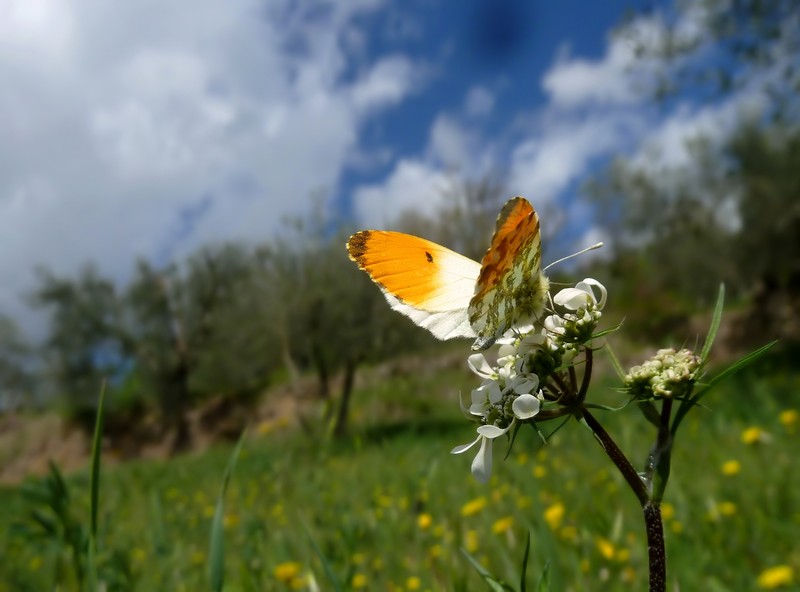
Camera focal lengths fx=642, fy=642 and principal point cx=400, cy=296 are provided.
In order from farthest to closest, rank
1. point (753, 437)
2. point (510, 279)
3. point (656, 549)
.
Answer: point (753, 437) < point (510, 279) < point (656, 549)

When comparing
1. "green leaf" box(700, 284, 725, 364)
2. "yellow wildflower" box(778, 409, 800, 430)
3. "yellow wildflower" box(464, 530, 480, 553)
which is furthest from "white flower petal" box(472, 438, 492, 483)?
"yellow wildflower" box(778, 409, 800, 430)

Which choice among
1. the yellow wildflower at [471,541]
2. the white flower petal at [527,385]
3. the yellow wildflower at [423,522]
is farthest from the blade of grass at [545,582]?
the yellow wildflower at [423,522]

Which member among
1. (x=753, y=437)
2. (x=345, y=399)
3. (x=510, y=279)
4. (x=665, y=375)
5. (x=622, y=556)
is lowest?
(x=622, y=556)

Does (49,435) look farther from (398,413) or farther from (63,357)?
(398,413)

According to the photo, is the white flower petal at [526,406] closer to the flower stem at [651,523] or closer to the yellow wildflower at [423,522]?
the flower stem at [651,523]

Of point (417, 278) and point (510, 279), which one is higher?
point (417, 278)

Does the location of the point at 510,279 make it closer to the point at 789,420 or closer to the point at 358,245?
the point at 358,245

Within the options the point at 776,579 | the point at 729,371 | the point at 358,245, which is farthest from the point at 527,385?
the point at 776,579

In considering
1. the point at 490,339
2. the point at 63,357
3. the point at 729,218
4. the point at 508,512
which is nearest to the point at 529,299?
the point at 490,339
